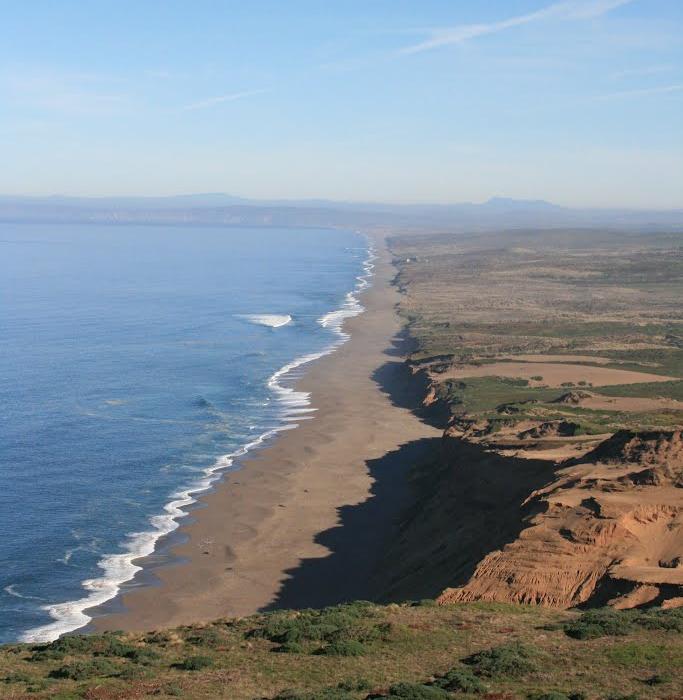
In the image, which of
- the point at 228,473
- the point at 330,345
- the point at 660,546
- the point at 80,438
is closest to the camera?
the point at 660,546

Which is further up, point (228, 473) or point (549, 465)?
point (549, 465)

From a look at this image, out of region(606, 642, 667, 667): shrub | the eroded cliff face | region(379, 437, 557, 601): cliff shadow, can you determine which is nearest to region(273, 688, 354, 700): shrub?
region(606, 642, 667, 667): shrub

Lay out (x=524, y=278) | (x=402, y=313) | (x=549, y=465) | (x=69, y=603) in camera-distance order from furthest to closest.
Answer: (x=524, y=278), (x=402, y=313), (x=549, y=465), (x=69, y=603)

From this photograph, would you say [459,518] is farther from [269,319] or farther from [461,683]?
[269,319]

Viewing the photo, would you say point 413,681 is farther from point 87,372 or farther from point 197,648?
point 87,372

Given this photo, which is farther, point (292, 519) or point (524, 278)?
point (524, 278)

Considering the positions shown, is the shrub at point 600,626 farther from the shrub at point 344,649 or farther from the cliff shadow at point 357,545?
the cliff shadow at point 357,545

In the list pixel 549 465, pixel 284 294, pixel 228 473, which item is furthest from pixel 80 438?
pixel 284 294
